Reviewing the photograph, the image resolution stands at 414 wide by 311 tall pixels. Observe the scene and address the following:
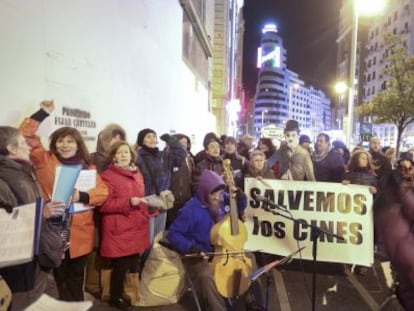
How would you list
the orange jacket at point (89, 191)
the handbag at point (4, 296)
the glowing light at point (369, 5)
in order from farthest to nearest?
the glowing light at point (369, 5) → the orange jacket at point (89, 191) → the handbag at point (4, 296)

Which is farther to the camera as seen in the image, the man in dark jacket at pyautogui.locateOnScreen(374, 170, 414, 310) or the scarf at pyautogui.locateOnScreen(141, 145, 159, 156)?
the scarf at pyautogui.locateOnScreen(141, 145, 159, 156)

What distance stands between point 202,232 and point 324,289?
2.21 metres

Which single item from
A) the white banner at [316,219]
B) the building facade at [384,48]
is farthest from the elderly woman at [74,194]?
the building facade at [384,48]

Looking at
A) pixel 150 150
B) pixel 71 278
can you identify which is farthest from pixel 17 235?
pixel 150 150

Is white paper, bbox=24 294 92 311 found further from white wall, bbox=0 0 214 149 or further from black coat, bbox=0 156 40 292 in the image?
white wall, bbox=0 0 214 149

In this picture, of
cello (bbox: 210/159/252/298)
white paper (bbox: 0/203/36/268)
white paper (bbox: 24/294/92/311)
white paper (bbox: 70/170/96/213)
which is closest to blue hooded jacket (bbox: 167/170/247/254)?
cello (bbox: 210/159/252/298)

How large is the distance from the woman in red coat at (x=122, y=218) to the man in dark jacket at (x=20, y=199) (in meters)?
1.43

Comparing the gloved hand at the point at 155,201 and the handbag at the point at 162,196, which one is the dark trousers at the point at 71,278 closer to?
the gloved hand at the point at 155,201

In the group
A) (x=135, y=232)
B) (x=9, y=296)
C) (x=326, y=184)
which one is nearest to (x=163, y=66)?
(x=326, y=184)

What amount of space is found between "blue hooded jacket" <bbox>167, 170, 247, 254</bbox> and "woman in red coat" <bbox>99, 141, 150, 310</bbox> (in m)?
0.50

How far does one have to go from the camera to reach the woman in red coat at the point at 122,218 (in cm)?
464

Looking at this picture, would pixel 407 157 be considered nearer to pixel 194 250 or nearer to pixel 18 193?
pixel 194 250

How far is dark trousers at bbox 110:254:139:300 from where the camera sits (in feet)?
15.7

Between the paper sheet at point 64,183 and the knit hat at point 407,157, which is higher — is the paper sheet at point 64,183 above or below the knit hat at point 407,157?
below
